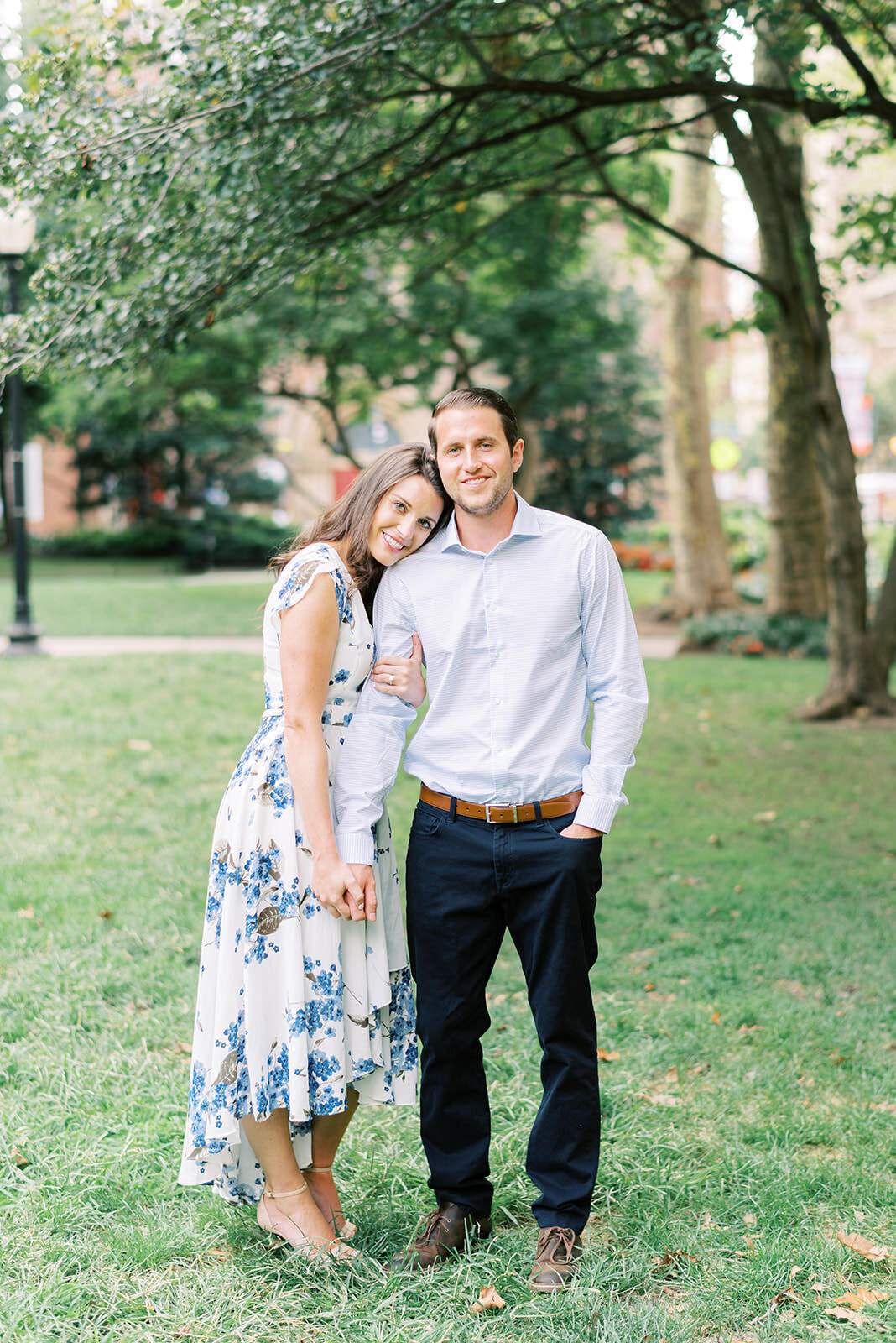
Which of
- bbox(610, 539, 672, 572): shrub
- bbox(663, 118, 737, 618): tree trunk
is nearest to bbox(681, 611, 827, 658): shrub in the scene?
bbox(663, 118, 737, 618): tree trunk

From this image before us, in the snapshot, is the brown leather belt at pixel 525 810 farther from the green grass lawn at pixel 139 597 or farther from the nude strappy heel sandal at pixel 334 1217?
the green grass lawn at pixel 139 597

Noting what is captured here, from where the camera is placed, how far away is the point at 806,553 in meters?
15.1

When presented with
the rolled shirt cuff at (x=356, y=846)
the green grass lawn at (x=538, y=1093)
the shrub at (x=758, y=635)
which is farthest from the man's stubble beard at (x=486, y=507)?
the shrub at (x=758, y=635)

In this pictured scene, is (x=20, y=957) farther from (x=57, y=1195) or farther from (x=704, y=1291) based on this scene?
(x=704, y=1291)

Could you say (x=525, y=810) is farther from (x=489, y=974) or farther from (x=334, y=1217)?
(x=334, y=1217)

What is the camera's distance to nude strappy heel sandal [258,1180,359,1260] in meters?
2.98

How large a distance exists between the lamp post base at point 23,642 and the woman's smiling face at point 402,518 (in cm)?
1141

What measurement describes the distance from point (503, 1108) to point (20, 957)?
233 centimetres

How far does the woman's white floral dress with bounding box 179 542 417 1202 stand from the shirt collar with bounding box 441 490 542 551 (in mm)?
274

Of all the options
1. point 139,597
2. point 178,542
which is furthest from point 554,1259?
point 178,542

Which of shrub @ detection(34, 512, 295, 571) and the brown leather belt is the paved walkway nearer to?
the brown leather belt

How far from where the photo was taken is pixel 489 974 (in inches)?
118

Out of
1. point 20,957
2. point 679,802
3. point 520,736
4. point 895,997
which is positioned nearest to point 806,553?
point 679,802

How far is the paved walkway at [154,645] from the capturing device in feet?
46.5
